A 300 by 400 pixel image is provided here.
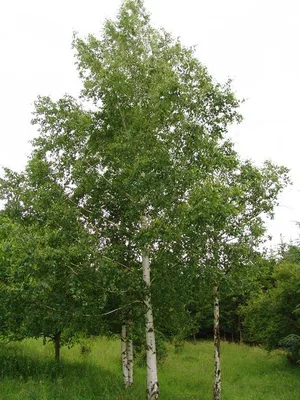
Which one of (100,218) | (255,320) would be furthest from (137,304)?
(255,320)

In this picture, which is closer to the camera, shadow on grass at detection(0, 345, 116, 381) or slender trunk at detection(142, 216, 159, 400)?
slender trunk at detection(142, 216, 159, 400)

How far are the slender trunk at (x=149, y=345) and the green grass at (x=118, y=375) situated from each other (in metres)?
1.15

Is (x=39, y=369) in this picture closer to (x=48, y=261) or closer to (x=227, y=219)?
(x=48, y=261)

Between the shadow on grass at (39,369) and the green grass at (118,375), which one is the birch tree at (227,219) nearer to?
the green grass at (118,375)

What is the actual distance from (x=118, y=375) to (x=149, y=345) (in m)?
8.42

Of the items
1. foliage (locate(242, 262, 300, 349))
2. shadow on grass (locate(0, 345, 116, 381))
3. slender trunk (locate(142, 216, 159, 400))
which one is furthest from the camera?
foliage (locate(242, 262, 300, 349))

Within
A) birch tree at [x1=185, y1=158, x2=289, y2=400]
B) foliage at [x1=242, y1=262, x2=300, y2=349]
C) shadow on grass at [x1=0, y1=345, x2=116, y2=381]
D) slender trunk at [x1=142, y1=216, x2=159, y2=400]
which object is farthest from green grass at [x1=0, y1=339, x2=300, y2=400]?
birch tree at [x1=185, y1=158, x2=289, y2=400]

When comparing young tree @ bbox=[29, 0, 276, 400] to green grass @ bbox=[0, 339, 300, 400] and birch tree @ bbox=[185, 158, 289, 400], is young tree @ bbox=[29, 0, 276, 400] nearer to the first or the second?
birch tree @ bbox=[185, 158, 289, 400]

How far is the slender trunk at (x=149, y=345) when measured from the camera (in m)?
11.2

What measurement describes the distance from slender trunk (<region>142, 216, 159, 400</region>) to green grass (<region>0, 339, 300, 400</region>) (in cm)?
115

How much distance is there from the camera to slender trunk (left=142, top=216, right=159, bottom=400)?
11.2 m

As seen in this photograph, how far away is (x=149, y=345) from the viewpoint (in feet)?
37.8

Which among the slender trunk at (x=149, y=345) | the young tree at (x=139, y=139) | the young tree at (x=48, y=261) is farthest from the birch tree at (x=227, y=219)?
the young tree at (x=48, y=261)

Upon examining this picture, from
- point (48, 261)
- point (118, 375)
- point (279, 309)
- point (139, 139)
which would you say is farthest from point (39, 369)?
point (279, 309)
